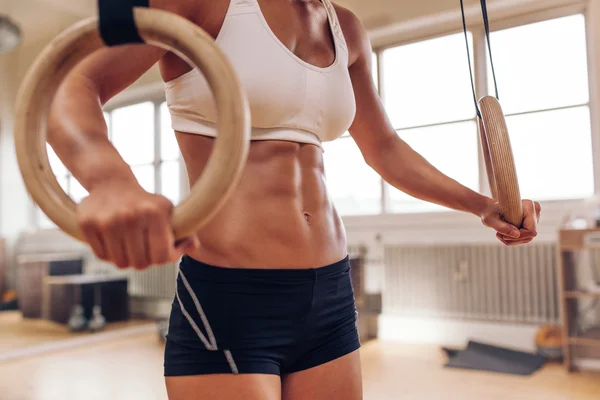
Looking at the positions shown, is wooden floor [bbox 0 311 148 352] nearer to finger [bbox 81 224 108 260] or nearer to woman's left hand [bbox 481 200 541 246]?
woman's left hand [bbox 481 200 541 246]

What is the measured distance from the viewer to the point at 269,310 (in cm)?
66

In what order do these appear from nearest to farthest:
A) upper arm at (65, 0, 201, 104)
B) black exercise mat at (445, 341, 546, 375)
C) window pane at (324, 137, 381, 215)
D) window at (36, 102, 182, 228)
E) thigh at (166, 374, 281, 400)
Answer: upper arm at (65, 0, 201, 104)
thigh at (166, 374, 281, 400)
black exercise mat at (445, 341, 546, 375)
window pane at (324, 137, 381, 215)
window at (36, 102, 182, 228)

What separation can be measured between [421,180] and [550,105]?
3110 millimetres

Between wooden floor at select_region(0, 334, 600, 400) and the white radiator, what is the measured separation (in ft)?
1.16

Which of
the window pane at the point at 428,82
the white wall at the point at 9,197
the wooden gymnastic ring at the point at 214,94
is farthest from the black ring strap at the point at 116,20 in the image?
the window pane at the point at 428,82

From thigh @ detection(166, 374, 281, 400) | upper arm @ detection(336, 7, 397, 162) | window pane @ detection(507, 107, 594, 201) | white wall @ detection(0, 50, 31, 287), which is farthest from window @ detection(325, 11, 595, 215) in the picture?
thigh @ detection(166, 374, 281, 400)

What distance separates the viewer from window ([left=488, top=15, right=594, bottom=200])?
348 cm

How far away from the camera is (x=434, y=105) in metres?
4.05

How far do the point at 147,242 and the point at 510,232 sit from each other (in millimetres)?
613

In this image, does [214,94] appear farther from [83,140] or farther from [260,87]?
[260,87]

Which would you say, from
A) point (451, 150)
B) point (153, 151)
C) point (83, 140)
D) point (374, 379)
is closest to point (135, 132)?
point (153, 151)

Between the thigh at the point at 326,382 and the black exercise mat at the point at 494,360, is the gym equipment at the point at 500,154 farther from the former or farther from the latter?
the black exercise mat at the point at 494,360

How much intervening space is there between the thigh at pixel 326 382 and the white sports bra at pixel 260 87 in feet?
1.05

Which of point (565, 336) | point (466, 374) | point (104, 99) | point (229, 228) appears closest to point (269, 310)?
point (229, 228)
